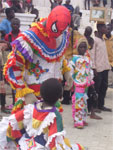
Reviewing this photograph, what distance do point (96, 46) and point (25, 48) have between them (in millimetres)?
3577

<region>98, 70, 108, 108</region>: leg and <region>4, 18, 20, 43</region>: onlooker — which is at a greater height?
<region>4, 18, 20, 43</region>: onlooker

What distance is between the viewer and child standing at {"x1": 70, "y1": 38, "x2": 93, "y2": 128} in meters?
6.22

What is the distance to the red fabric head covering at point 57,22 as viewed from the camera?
379 centimetres

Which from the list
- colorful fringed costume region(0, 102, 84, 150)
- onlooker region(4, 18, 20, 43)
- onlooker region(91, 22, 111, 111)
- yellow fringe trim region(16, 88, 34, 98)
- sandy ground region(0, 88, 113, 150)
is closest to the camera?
colorful fringed costume region(0, 102, 84, 150)

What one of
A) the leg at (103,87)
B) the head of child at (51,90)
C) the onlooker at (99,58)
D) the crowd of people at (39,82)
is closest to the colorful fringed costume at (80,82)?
the onlooker at (99,58)

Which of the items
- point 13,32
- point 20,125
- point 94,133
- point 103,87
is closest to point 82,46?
point 94,133

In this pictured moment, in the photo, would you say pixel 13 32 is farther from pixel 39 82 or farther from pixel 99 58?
pixel 39 82

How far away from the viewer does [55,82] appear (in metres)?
3.23

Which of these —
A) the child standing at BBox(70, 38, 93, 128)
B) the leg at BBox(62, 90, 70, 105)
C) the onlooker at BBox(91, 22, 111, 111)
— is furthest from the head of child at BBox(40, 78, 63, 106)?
the leg at BBox(62, 90, 70, 105)

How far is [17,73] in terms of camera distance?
151 inches

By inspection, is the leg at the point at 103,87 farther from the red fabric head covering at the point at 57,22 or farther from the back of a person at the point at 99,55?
the red fabric head covering at the point at 57,22

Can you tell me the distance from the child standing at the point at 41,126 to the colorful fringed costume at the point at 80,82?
9.52 feet

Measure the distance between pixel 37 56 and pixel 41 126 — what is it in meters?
0.97

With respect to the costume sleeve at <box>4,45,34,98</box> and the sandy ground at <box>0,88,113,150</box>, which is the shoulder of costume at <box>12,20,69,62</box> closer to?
the costume sleeve at <box>4,45,34,98</box>
